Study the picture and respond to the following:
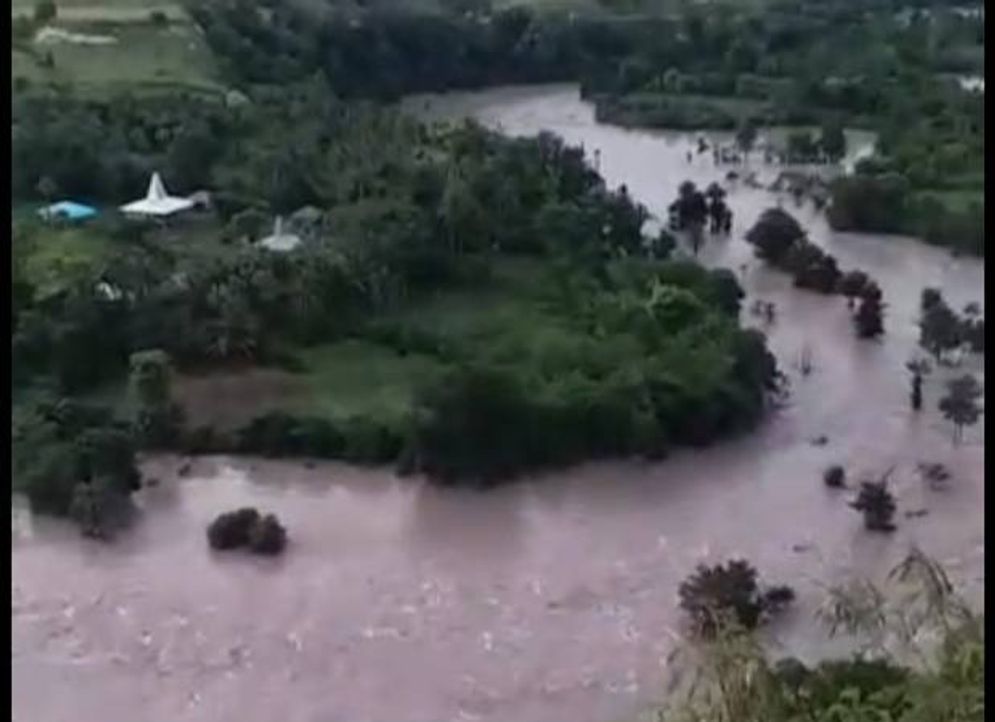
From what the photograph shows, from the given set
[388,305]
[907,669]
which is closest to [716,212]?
[388,305]

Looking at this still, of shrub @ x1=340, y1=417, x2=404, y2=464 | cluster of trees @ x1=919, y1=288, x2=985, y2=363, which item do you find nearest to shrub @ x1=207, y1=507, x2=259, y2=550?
shrub @ x1=340, y1=417, x2=404, y2=464

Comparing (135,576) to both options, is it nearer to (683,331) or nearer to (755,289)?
(683,331)

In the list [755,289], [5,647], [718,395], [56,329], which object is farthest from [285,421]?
[5,647]

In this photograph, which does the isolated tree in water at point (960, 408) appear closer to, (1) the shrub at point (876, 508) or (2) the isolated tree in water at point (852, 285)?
(1) the shrub at point (876, 508)

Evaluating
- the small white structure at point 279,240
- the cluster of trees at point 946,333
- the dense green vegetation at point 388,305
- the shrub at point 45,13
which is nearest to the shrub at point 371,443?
the dense green vegetation at point 388,305

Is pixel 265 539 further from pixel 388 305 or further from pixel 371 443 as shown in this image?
pixel 388 305

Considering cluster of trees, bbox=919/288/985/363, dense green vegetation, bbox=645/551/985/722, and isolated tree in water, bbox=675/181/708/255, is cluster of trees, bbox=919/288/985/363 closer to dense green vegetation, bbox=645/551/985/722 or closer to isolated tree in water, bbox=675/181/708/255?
isolated tree in water, bbox=675/181/708/255
